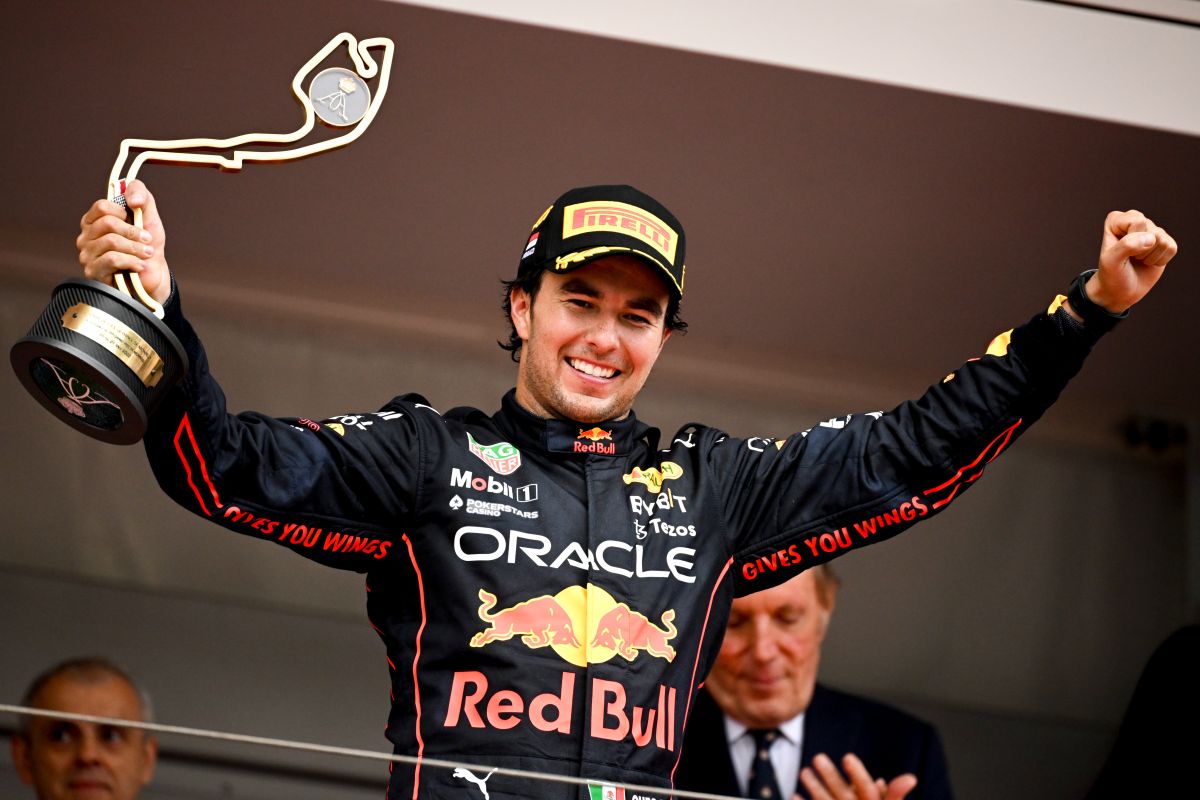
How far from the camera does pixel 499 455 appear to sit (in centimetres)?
174

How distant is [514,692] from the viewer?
5.18 ft

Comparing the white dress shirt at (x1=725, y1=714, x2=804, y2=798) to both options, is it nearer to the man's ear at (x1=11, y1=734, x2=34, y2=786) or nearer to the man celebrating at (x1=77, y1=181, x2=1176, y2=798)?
the man celebrating at (x1=77, y1=181, x2=1176, y2=798)

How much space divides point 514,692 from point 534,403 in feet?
1.13

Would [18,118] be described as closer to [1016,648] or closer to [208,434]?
[208,434]

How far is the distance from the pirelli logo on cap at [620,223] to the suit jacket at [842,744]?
1313 mm

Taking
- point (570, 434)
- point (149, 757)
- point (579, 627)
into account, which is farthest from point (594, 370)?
point (149, 757)

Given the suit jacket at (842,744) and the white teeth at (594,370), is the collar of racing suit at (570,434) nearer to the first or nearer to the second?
the white teeth at (594,370)

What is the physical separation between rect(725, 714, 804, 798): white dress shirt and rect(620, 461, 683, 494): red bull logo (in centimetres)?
135

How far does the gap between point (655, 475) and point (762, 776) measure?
1386 mm

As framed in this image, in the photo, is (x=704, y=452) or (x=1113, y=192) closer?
(x=704, y=452)

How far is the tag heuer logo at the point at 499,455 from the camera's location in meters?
1.73

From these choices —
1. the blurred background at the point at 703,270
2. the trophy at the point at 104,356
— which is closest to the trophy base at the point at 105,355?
the trophy at the point at 104,356

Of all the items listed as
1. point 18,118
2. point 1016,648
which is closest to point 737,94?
point 18,118

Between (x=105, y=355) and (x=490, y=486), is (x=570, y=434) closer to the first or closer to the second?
(x=490, y=486)
